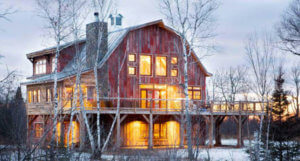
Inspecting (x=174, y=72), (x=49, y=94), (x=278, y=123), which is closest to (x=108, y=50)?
(x=174, y=72)

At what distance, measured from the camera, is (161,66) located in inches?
1323

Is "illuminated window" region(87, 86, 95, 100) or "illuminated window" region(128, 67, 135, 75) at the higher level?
"illuminated window" region(128, 67, 135, 75)

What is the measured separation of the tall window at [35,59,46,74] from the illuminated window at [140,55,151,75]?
8198 mm

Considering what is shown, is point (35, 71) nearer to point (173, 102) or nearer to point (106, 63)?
point (106, 63)

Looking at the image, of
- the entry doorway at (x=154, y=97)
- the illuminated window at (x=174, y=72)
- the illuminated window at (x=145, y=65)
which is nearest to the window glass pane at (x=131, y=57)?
the illuminated window at (x=145, y=65)

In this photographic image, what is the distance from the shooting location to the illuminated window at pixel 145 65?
32.9 m

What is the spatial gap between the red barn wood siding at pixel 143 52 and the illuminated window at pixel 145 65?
25cm

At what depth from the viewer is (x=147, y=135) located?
3272 cm

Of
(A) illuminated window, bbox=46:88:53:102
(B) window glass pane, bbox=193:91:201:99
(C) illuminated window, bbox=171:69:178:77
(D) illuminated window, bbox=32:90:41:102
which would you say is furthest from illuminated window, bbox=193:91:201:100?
(D) illuminated window, bbox=32:90:41:102

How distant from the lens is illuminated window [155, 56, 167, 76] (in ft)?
Result: 110

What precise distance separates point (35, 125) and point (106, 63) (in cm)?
841

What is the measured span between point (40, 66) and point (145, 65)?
9105 millimetres

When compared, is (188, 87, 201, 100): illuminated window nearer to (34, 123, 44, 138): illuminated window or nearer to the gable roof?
the gable roof

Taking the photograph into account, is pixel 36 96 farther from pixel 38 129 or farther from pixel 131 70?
pixel 131 70
